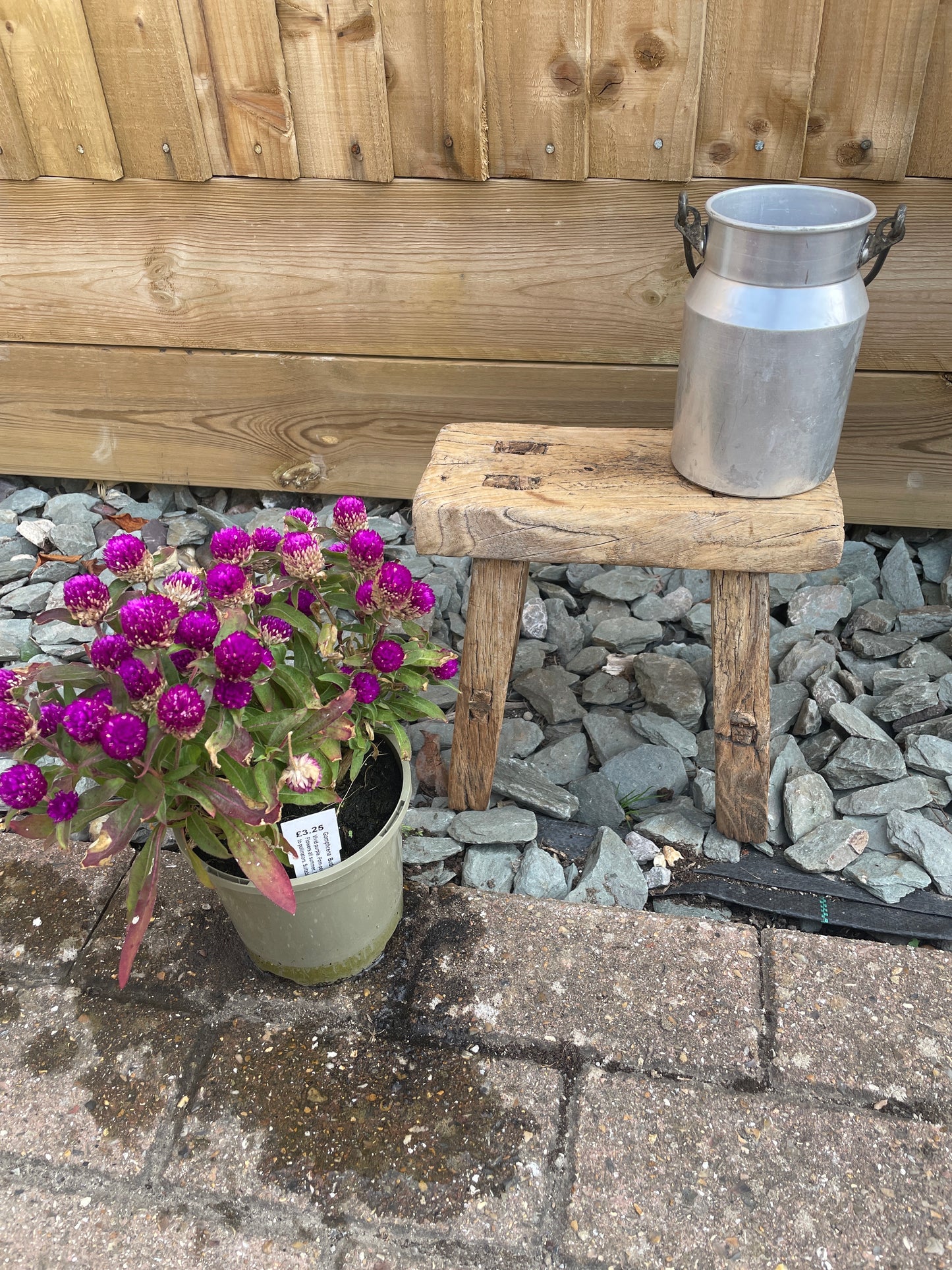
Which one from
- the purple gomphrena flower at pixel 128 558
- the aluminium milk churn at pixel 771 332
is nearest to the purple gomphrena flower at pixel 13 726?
the purple gomphrena flower at pixel 128 558

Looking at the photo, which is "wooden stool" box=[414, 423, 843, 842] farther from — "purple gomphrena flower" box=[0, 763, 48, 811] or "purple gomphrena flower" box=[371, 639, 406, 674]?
"purple gomphrena flower" box=[0, 763, 48, 811]

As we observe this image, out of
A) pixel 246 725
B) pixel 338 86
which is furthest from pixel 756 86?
pixel 246 725

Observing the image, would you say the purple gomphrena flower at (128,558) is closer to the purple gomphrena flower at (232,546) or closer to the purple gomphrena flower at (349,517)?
the purple gomphrena flower at (232,546)

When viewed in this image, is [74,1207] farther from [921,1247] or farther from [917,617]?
[917,617]

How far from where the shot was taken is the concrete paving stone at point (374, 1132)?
1.36 m

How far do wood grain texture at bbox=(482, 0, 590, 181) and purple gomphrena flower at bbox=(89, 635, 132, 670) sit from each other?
→ 151 centimetres

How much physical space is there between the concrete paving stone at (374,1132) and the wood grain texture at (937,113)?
1980mm

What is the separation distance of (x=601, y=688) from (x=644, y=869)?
50 cm

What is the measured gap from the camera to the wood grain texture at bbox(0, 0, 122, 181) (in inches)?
82.0

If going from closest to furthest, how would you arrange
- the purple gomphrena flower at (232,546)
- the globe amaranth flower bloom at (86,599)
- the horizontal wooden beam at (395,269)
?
the globe amaranth flower bloom at (86,599), the purple gomphrena flower at (232,546), the horizontal wooden beam at (395,269)

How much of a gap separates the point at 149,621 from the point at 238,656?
12 centimetres

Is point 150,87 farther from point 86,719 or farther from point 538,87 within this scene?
point 86,719

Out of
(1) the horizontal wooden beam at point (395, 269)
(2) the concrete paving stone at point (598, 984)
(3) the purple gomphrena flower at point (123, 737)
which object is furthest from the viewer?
(1) the horizontal wooden beam at point (395, 269)

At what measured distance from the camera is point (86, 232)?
242 centimetres
